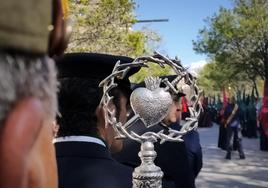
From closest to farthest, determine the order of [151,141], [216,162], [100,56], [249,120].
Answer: [151,141], [100,56], [216,162], [249,120]

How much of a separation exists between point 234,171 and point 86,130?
9825 mm

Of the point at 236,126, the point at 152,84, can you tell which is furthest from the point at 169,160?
the point at 236,126

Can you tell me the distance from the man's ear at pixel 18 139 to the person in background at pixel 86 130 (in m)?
1.10

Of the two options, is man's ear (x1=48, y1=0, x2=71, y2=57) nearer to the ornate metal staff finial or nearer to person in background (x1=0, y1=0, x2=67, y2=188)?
person in background (x1=0, y1=0, x2=67, y2=188)

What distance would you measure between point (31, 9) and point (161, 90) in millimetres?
1118

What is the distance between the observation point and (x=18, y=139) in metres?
0.74

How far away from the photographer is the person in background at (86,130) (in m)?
1.91

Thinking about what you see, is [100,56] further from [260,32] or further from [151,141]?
[260,32]

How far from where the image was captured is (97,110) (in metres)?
2.05

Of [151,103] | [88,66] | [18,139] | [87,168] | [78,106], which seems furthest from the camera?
[88,66]

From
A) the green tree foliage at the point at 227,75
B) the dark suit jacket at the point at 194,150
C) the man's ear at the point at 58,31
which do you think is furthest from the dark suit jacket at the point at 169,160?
the green tree foliage at the point at 227,75

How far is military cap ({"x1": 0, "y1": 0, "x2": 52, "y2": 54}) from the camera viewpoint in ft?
2.43

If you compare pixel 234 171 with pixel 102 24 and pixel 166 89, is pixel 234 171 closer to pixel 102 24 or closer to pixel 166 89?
pixel 102 24

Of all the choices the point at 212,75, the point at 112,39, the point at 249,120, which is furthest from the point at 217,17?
the point at 112,39
